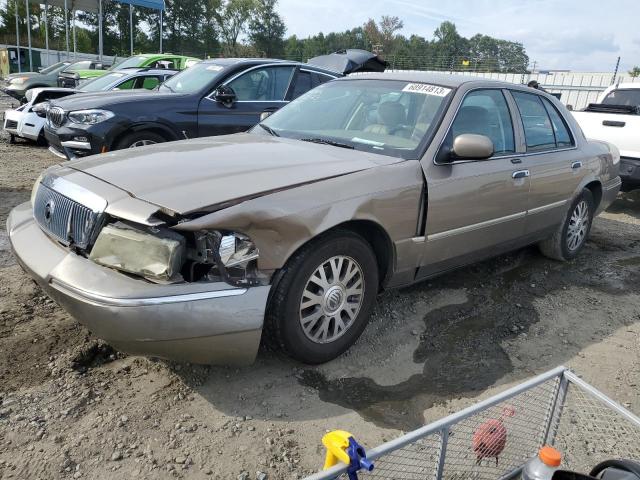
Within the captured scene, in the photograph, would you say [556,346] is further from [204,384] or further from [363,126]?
[204,384]

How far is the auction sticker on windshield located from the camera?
3.73 meters

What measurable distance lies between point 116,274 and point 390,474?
59.1 inches

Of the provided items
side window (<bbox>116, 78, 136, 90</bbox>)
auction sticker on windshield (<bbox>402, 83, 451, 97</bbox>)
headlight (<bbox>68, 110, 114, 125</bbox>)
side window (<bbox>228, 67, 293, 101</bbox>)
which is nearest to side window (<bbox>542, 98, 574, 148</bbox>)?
auction sticker on windshield (<bbox>402, 83, 451, 97</bbox>)

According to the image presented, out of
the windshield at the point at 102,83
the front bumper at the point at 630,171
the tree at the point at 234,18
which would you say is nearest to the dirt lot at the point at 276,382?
the front bumper at the point at 630,171

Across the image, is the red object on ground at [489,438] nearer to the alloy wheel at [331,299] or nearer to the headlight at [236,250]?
the alloy wheel at [331,299]

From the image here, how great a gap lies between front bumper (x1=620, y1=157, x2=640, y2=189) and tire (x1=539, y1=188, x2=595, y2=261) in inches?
92.2

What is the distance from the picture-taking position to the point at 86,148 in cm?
610

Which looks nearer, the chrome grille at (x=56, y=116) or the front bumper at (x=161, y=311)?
the front bumper at (x=161, y=311)

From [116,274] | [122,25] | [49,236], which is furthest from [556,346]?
[122,25]

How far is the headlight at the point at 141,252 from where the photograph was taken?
2422 mm

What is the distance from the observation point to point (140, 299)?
2.37 m

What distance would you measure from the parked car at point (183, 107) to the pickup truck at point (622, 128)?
4.00 meters

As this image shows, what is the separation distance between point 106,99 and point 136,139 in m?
0.63

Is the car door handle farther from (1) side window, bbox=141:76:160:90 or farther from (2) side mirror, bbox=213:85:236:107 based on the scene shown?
(1) side window, bbox=141:76:160:90
